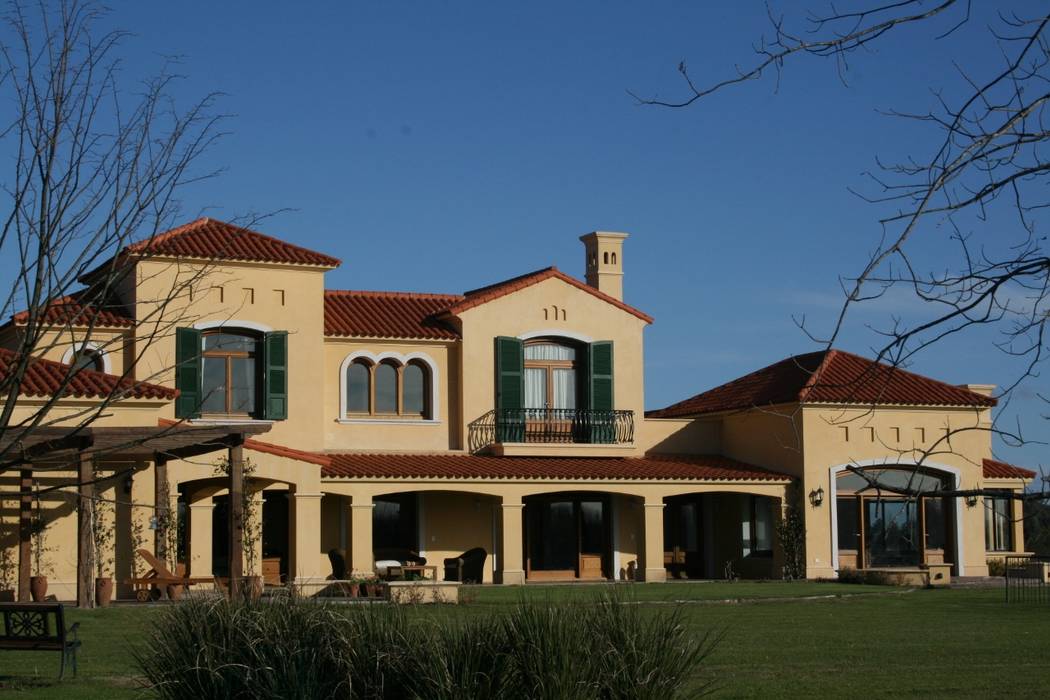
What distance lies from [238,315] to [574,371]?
28.6ft

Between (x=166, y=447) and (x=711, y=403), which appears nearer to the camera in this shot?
(x=166, y=447)

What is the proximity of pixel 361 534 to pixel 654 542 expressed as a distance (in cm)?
728

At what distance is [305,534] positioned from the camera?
27938 mm

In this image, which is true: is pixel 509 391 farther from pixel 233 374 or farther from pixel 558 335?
pixel 233 374

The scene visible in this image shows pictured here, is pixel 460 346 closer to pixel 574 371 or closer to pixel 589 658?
pixel 574 371

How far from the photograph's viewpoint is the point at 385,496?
31.7m

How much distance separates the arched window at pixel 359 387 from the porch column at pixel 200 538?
17.1 ft

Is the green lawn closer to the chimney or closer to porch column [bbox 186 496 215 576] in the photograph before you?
porch column [bbox 186 496 215 576]

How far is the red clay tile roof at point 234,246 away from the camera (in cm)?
2839

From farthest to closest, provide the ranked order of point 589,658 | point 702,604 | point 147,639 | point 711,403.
A: point 711,403, point 702,604, point 147,639, point 589,658

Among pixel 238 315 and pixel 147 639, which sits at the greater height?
pixel 238 315

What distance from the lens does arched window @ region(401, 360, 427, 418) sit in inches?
1278

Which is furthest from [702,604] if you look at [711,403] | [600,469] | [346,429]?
[711,403]

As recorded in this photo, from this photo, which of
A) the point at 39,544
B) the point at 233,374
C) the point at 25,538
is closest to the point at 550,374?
the point at 233,374
